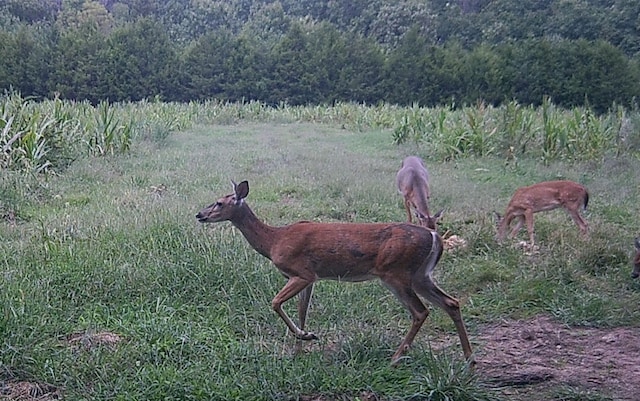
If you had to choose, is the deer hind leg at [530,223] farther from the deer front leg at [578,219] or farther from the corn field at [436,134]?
the corn field at [436,134]

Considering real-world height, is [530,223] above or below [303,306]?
below

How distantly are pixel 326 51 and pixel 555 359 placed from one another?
1893 cm

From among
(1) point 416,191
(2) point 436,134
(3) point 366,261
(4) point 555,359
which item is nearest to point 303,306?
(3) point 366,261

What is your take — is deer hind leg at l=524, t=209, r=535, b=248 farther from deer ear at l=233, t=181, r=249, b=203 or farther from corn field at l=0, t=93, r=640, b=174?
corn field at l=0, t=93, r=640, b=174

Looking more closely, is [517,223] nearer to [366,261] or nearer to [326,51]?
[366,261]

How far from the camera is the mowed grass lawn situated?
116 inches

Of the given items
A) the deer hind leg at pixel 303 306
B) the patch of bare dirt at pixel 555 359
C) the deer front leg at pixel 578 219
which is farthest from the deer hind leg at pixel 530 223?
the deer hind leg at pixel 303 306

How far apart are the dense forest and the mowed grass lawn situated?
285 inches

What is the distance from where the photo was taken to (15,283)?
3.79m

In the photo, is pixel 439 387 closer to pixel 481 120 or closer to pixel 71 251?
pixel 71 251

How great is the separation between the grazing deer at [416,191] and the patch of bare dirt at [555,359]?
1477 mm

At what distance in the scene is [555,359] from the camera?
3418mm

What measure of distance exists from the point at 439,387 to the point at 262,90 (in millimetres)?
19430

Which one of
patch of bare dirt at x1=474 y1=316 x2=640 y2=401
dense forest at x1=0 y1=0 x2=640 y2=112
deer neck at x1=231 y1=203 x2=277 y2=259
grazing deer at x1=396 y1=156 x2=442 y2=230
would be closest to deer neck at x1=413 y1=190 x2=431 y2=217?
grazing deer at x1=396 y1=156 x2=442 y2=230
